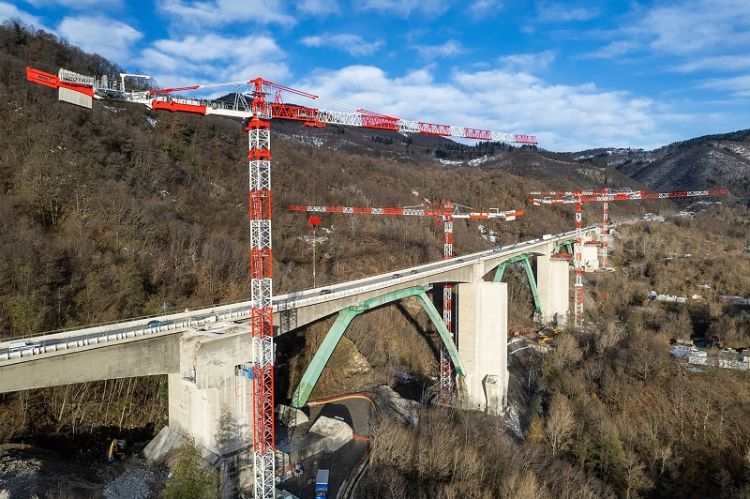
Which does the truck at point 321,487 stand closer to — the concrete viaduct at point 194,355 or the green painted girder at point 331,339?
the concrete viaduct at point 194,355

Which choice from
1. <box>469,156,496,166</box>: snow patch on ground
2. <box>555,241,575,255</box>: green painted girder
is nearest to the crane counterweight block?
<box>555,241,575,255</box>: green painted girder

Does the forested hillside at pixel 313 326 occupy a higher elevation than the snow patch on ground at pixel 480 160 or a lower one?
lower

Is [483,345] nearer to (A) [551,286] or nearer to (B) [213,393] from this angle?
(B) [213,393]

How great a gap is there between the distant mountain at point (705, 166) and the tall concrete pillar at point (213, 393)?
6224 inches

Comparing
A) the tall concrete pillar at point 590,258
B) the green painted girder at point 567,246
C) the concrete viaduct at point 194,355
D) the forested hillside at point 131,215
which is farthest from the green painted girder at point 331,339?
the tall concrete pillar at point 590,258

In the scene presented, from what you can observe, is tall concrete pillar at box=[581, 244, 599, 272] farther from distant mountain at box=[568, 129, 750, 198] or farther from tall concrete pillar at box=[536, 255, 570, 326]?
distant mountain at box=[568, 129, 750, 198]

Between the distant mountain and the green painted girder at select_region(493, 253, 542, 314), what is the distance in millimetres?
106862

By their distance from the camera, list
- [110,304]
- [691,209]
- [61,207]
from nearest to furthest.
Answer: [110,304] → [61,207] → [691,209]

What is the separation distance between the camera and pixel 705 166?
152750mm

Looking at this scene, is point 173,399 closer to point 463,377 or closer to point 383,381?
point 383,381

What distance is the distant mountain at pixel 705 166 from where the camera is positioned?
14300 cm

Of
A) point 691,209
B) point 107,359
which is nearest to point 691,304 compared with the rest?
point 107,359

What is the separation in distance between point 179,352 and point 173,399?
7.23 feet

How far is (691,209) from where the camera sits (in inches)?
5468
